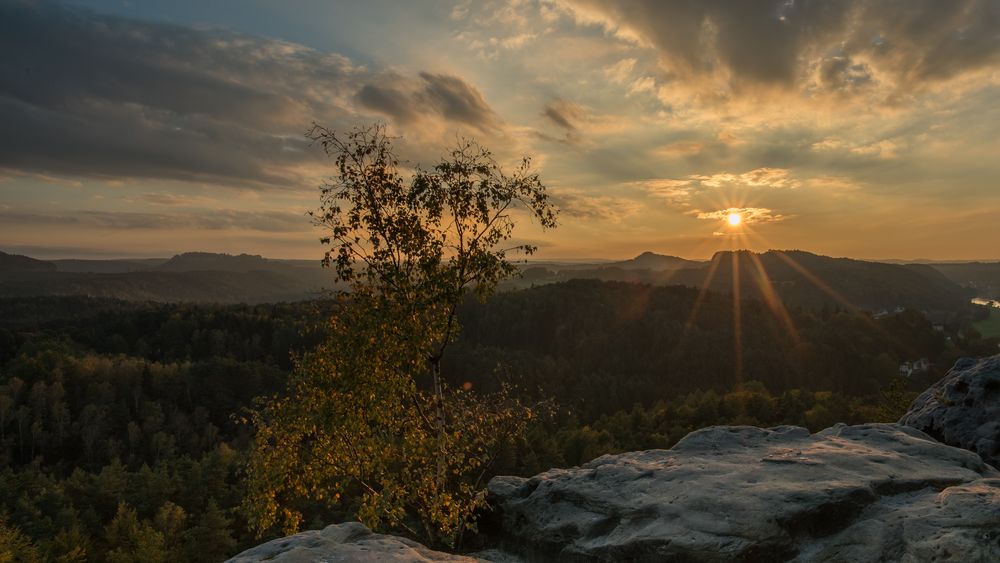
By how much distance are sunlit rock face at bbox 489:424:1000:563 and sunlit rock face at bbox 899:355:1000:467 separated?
1.64 metres

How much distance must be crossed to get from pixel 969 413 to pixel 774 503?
1251 cm

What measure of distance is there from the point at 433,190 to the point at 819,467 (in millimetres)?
16279

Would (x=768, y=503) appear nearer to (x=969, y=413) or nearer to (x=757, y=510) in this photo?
(x=757, y=510)

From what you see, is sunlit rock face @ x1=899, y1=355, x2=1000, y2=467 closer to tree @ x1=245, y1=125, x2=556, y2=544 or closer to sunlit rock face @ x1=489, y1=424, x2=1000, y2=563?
sunlit rock face @ x1=489, y1=424, x2=1000, y2=563

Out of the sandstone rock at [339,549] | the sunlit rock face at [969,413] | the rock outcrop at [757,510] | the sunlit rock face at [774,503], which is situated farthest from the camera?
the sunlit rock face at [969,413]

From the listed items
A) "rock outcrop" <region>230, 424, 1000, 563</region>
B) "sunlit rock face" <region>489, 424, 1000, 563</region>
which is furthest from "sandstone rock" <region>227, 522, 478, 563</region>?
"sunlit rock face" <region>489, 424, 1000, 563</region>

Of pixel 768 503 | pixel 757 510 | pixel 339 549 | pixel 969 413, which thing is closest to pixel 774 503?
pixel 768 503

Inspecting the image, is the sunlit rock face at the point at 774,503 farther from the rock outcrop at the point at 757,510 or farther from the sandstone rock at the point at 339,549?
the sandstone rock at the point at 339,549

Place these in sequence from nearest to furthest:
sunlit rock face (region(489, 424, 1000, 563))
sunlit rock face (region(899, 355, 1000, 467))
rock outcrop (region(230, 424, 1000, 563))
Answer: rock outcrop (region(230, 424, 1000, 563)) < sunlit rock face (region(489, 424, 1000, 563)) < sunlit rock face (region(899, 355, 1000, 467))

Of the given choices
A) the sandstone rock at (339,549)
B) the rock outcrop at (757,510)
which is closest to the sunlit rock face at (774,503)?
the rock outcrop at (757,510)

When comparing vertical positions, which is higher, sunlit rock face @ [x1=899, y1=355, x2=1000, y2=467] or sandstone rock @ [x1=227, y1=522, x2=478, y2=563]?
sunlit rock face @ [x1=899, y1=355, x2=1000, y2=467]

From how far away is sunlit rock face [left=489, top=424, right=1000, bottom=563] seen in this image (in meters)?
12.1

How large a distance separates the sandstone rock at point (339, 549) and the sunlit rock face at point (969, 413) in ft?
60.5

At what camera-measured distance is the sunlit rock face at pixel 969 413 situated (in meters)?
19.0
